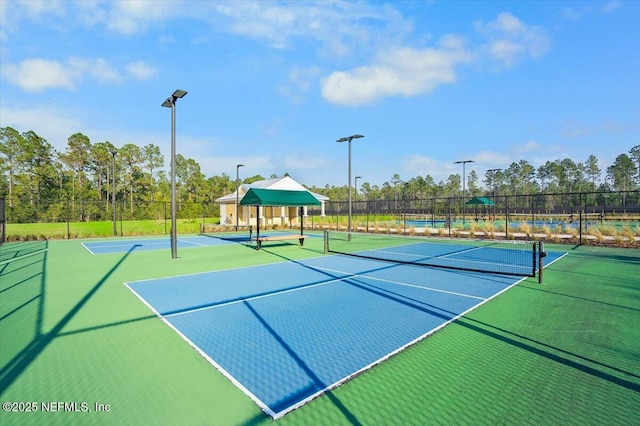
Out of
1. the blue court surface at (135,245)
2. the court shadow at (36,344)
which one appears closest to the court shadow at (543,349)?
the court shadow at (36,344)

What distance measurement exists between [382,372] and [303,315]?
217cm

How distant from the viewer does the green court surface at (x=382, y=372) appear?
2.93m

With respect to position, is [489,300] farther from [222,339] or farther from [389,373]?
[222,339]

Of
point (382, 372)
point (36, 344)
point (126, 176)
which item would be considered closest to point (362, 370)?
point (382, 372)

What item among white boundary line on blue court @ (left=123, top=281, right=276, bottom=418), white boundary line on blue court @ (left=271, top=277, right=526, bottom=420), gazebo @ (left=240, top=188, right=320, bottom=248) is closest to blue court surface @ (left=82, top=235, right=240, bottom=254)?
gazebo @ (left=240, top=188, right=320, bottom=248)

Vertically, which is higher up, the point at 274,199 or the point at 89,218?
the point at 274,199

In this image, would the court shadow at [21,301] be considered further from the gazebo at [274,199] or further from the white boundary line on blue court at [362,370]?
the gazebo at [274,199]

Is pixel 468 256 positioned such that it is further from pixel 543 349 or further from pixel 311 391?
pixel 311 391

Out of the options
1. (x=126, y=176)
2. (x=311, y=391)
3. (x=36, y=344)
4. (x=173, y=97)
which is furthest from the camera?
(x=126, y=176)

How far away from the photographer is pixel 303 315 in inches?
222

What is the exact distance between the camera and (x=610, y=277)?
8570 mm

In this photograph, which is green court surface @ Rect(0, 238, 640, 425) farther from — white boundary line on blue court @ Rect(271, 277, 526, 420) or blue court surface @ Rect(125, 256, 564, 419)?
blue court surface @ Rect(125, 256, 564, 419)

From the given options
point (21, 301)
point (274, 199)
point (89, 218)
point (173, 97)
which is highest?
point (173, 97)

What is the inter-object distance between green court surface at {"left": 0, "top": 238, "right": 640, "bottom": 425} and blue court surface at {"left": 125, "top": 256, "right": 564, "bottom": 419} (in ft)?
0.73
